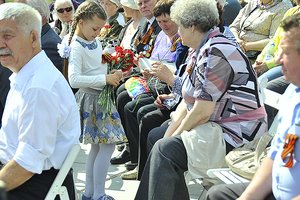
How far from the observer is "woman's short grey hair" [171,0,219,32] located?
3836mm

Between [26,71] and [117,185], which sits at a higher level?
[26,71]

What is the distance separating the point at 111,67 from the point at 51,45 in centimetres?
55

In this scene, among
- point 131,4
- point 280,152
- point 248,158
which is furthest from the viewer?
point 131,4

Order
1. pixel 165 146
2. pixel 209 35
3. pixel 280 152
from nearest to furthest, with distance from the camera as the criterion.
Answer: pixel 280 152, pixel 165 146, pixel 209 35

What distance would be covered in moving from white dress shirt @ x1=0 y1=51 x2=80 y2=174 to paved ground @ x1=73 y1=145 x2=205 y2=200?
6.11 ft

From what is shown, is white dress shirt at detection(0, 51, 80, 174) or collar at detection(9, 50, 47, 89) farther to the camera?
collar at detection(9, 50, 47, 89)

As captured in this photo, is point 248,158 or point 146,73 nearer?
point 248,158

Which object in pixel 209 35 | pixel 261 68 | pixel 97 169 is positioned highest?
pixel 209 35

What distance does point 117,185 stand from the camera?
4.94 meters

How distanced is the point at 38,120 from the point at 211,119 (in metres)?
1.39

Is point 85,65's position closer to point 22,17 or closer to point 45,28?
point 45,28

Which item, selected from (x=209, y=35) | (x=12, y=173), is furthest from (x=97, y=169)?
(x=12, y=173)

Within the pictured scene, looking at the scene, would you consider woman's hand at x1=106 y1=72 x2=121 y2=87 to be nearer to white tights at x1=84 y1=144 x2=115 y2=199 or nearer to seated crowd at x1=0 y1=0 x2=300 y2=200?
seated crowd at x1=0 y1=0 x2=300 y2=200

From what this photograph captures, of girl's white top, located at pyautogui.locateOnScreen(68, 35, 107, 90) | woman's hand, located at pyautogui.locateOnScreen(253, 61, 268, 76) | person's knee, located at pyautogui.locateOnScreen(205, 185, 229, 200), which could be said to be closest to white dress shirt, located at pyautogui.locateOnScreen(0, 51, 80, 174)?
person's knee, located at pyautogui.locateOnScreen(205, 185, 229, 200)
